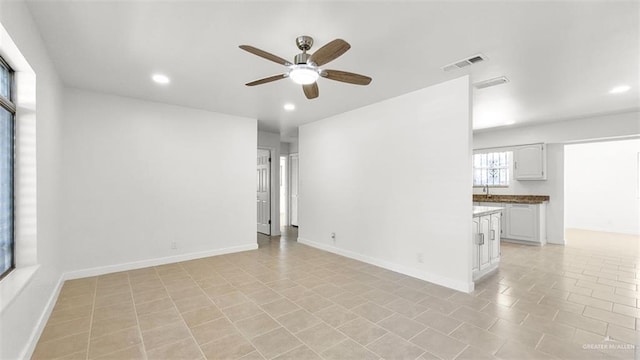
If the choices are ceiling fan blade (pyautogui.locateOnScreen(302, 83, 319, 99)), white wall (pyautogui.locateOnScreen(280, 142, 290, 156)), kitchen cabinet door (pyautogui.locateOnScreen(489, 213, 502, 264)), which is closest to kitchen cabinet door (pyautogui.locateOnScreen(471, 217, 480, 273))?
kitchen cabinet door (pyautogui.locateOnScreen(489, 213, 502, 264))

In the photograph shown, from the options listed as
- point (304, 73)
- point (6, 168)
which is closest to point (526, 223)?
point (304, 73)

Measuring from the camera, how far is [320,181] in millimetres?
5430

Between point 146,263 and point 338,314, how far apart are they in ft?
10.3

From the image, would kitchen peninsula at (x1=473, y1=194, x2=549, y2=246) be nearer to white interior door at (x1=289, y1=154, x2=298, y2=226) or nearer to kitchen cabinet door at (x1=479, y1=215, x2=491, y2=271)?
kitchen cabinet door at (x1=479, y1=215, x2=491, y2=271)

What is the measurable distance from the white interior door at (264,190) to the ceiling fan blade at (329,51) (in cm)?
465

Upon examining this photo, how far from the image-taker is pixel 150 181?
13.6 feet

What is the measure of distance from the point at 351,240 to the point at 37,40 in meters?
4.40

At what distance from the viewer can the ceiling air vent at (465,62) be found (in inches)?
106

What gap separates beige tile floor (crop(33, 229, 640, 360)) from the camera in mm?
2057

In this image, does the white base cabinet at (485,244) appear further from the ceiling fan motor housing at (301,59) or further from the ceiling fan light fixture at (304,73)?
the ceiling fan motor housing at (301,59)

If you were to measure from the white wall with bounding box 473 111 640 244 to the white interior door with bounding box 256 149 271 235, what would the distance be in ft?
17.7

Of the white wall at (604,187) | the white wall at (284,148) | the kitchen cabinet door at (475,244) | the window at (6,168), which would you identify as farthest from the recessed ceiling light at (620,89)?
the white wall at (284,148)

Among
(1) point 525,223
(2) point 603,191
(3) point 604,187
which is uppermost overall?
(3) point 604,187

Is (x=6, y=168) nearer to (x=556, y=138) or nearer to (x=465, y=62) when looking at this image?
(x=465, y=62)
